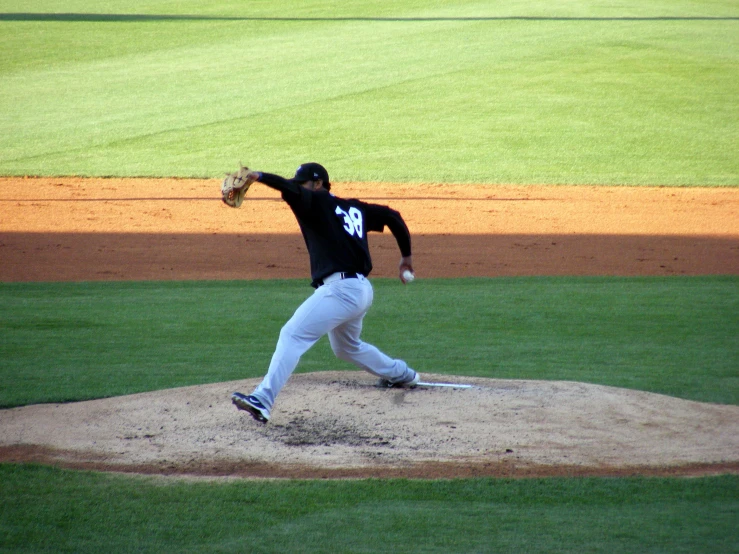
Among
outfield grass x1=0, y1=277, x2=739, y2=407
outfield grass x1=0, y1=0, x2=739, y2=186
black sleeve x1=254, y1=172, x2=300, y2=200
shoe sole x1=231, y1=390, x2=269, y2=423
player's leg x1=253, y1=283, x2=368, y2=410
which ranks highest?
outfield grass x1=0, y1=0, x2=739, y2=186

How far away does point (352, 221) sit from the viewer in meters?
5.56

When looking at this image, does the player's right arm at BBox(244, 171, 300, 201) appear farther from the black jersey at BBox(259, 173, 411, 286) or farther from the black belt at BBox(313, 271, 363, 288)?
the black belt at BBox(313, 271, 363, 288)

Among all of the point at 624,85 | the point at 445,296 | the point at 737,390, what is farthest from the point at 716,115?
the point at 737,390

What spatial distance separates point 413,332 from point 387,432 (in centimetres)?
311

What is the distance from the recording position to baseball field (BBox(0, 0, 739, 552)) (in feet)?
14.7

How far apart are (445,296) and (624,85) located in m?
20.8

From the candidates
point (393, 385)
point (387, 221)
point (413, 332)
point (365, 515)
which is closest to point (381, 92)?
point (413, 332)

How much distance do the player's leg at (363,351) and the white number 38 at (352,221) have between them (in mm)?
318

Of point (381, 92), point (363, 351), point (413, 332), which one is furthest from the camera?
point (381, 92)

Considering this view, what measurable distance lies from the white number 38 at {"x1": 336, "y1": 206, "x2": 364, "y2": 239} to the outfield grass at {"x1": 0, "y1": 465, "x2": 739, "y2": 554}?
1.58 metres

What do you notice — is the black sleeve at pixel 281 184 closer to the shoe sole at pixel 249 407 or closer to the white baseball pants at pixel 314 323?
the white baseball pants at pixel 314 323

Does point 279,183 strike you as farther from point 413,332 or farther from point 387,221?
point 413,332

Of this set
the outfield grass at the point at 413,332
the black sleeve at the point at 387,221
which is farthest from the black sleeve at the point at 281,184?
the outfield grass at the point at 413,332

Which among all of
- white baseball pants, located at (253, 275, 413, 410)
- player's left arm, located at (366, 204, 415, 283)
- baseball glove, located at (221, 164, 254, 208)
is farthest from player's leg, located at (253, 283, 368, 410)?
baseball glove, located at (221, 164, 254, 208)
